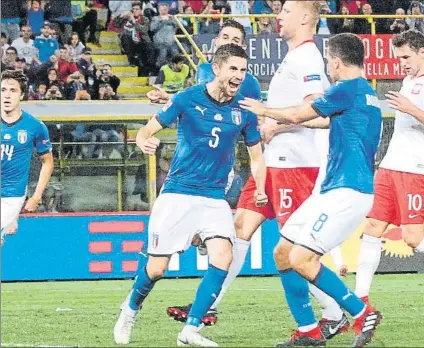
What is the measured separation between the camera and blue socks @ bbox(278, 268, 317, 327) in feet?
28.8

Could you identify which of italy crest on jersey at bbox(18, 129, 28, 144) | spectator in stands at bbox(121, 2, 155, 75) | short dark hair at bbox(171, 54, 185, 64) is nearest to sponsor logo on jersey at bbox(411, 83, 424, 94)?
italy crest on jersey at bbox(18, 129, 28, 144)

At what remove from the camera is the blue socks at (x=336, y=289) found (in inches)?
329

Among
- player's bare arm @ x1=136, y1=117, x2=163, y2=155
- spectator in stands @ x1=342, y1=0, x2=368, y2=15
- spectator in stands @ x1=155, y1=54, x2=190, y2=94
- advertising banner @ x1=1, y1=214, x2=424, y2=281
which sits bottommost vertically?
advertising banner @ x1=1, y1=214, x2=424, y2=281

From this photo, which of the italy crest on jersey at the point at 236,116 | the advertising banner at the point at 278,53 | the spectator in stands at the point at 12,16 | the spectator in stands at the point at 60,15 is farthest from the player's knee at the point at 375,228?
the spectator in stands at the point at 60,15

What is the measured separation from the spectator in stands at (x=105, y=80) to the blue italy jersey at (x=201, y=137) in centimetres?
998

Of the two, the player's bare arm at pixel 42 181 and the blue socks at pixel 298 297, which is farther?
the player's bare arm at pixel 42 181

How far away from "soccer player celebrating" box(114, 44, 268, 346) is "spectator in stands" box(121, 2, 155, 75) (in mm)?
12110

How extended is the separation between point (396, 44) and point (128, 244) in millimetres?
5918

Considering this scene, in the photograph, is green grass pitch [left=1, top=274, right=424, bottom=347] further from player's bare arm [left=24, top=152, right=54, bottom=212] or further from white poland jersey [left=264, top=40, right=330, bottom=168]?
white poland jersey [left=264, top=40, right=330, bottom=168]

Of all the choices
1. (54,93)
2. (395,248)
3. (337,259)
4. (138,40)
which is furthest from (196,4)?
(337,259)

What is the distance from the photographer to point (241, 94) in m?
9.30

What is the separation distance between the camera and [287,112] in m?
8.34

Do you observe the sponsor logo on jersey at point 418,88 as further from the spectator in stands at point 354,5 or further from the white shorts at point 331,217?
the spectator in stands at point 354,5

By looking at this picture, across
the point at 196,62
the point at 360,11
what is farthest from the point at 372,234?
the point at 360,11
